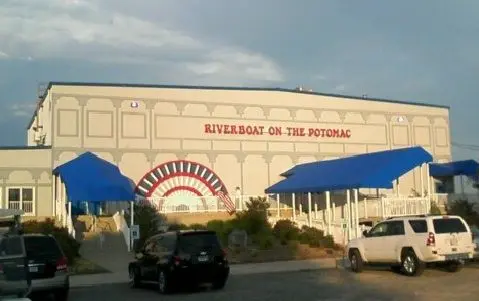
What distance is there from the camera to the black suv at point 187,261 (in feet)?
64.4

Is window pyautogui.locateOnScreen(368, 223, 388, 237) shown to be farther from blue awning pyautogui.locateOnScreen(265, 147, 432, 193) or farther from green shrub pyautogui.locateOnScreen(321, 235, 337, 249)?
green shrub pyautogui.locateOnScreen(321, 235, 337, 249)

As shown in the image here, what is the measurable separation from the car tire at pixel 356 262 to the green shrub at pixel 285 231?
8567 mm

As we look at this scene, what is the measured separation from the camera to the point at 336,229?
36.0 metres

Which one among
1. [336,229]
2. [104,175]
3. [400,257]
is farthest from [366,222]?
[104,175]

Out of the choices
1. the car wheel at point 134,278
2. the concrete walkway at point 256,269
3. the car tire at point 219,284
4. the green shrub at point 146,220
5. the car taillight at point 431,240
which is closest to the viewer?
the car tire at point 219,284

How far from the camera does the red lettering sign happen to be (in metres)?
47.4

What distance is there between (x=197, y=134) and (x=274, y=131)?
Answer: 5.86 metres

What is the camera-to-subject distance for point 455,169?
50.0 meters

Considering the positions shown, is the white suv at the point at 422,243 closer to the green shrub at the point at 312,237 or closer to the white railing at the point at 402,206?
the green shrub at the point at 312,237

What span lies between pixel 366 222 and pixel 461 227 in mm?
11383

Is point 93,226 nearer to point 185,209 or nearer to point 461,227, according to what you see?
point 185,209

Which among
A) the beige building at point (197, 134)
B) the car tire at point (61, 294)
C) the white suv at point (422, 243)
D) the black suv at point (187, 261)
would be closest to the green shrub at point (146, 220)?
the beige building at point (197, 134)

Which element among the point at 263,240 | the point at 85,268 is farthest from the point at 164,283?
the point at 263,240

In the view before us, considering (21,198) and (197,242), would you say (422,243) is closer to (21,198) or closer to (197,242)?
(197,242)
